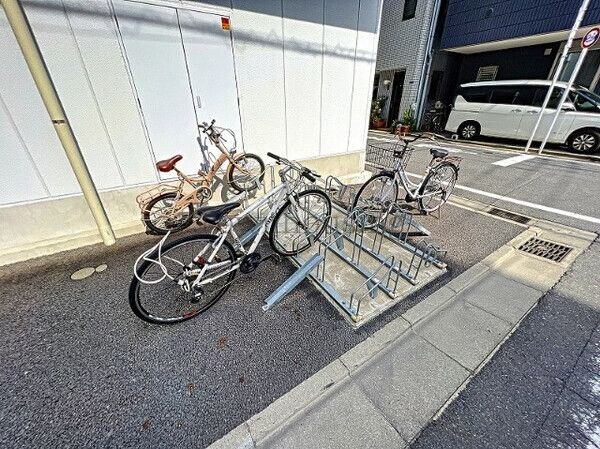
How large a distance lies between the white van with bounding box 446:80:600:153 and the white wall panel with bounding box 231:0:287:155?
9.13 meters

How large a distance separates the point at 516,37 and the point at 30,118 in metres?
14.2

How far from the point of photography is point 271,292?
2.71 meters

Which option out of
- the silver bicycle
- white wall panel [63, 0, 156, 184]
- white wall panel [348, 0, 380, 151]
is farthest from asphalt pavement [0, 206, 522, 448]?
white wall panel [348, 0, 380, 151]

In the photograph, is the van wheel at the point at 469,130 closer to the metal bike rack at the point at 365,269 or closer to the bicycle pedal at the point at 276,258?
the metal bike rack at the point at 365,269

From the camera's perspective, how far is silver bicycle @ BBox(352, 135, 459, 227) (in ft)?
12.0

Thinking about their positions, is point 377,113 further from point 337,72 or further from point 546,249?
point 546,249

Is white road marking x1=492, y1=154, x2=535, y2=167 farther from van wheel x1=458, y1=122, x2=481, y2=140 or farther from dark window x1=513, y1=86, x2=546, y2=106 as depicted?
van wheel x1=458, y1=122, x2=481, y2=140

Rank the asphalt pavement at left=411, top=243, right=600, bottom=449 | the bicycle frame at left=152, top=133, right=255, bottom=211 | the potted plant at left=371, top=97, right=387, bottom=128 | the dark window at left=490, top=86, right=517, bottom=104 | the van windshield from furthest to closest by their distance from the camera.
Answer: the potted plant at left=371, top=97, right=387, bottom=128, the dark window at left=490, top=86, right=517, bottom=104, the van windshield, the bicycle frame at left=152, top=133, right=255, bottom=211, the asphalt pavement at left=411, top=243, right=600, bottom=449

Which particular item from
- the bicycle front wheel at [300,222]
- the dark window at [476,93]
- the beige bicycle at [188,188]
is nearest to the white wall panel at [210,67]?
the beige bicycle at [188,188]

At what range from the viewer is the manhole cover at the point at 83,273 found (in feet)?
9.37

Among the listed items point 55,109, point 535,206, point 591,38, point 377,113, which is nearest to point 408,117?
point 377,113

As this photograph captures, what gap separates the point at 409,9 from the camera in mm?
12023

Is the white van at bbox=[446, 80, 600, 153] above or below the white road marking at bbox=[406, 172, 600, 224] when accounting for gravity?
above

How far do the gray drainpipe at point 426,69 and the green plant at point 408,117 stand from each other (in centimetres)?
24
